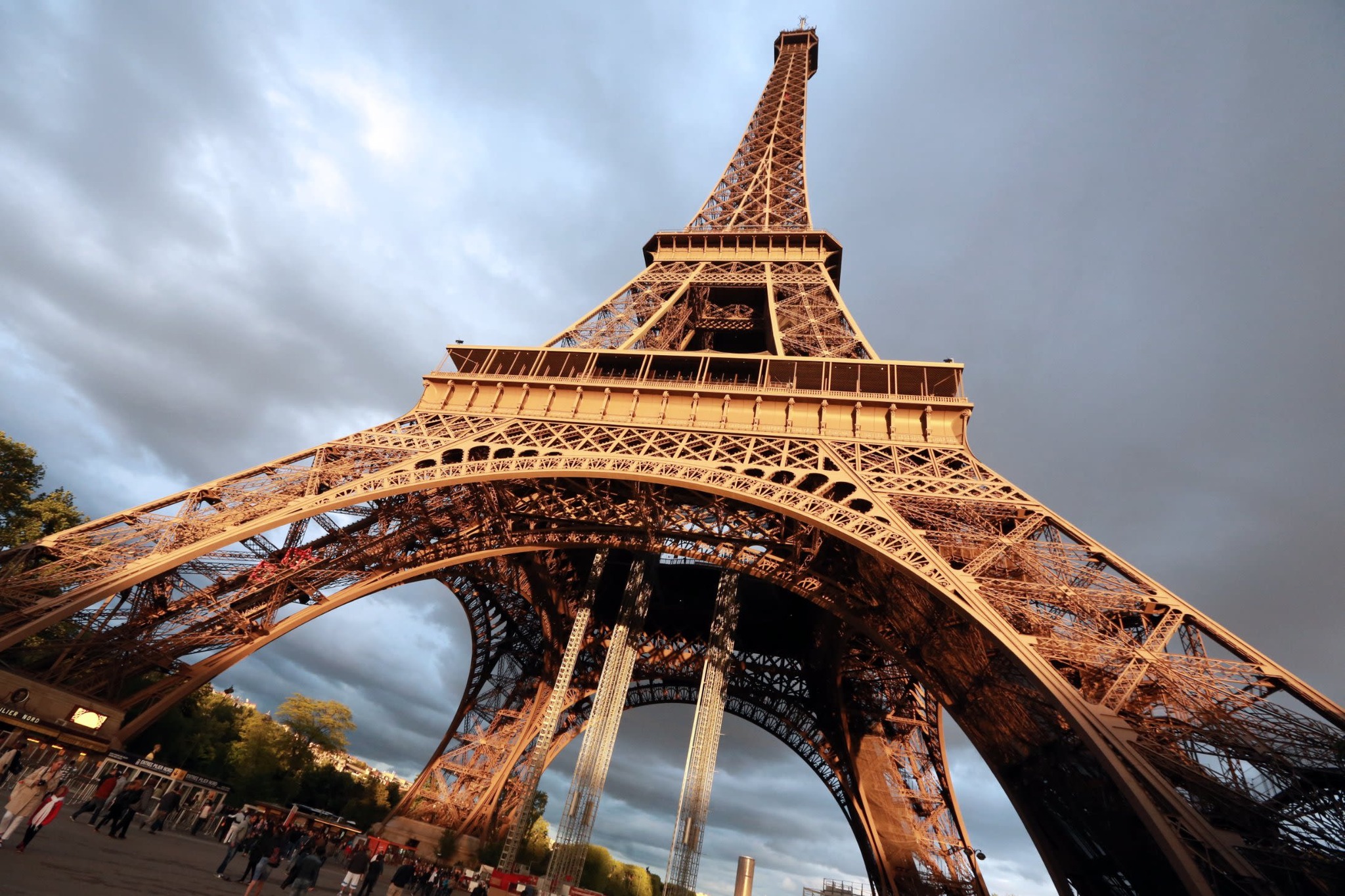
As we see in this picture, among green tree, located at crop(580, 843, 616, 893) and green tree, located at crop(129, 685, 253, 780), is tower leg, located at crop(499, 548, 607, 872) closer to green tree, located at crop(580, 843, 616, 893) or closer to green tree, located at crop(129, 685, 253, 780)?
green tree, located at crop(129, 685, 253, 780)

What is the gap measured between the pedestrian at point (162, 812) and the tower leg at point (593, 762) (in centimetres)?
721

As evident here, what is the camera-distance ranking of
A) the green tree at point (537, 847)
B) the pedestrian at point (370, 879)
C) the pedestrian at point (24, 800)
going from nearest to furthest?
the pedestrian at point (24, 800) < the pedestrian at point (370, 879) < the green tree at point (537, 847)

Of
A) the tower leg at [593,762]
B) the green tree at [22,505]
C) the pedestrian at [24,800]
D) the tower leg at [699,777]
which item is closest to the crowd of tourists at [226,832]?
the pedestrian at [24,800]

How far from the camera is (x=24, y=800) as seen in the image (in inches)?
266

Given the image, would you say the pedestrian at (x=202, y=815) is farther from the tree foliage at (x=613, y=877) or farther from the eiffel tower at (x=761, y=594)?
the tree foliage at (x=613, y=877)

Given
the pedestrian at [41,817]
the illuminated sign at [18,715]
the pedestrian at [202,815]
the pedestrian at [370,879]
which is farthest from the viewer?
the pedestrian at [202,815]

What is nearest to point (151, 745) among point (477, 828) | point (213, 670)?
point (477, 828)

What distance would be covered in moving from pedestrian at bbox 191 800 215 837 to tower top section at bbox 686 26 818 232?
987 inches

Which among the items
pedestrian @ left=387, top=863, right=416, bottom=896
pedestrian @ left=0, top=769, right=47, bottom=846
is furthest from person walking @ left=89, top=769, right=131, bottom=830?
pedestrian @ left=387, top=863, right=416, bottom=896

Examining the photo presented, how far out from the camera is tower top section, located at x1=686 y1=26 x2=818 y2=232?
29672 mm

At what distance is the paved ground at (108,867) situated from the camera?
602cm

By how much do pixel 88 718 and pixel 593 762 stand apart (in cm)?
1012

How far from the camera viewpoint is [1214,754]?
8.12 meters

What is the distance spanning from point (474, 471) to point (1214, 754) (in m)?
13.4
